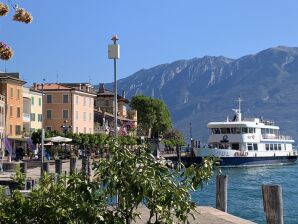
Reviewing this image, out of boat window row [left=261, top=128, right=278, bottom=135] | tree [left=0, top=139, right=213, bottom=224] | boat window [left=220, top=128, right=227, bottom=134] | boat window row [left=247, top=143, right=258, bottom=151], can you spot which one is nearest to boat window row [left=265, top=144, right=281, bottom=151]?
boat window row [left=261, top=128, right=278, bottom=135]

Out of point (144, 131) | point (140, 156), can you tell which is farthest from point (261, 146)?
point (140, 156)

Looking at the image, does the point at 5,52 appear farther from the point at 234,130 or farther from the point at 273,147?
the point at 273,147

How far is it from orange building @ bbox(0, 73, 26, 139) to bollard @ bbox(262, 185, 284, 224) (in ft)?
189

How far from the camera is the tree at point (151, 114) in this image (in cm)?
11712

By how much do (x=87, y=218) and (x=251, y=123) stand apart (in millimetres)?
66141

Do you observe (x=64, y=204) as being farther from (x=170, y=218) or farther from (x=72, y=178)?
(x=170, y=218)

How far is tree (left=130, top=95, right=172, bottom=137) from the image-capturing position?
117 metres

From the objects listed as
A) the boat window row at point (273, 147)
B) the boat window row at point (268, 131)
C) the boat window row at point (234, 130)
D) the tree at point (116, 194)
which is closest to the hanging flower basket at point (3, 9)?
the tree at point (116, 194)

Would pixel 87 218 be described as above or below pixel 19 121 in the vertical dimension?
below

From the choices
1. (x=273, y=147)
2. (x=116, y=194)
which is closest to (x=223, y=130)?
(x=273, y=147)

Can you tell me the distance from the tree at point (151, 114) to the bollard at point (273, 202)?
10290 cm

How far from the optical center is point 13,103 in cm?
7194

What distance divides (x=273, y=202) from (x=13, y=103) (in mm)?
61693

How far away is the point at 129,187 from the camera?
7426 mm
